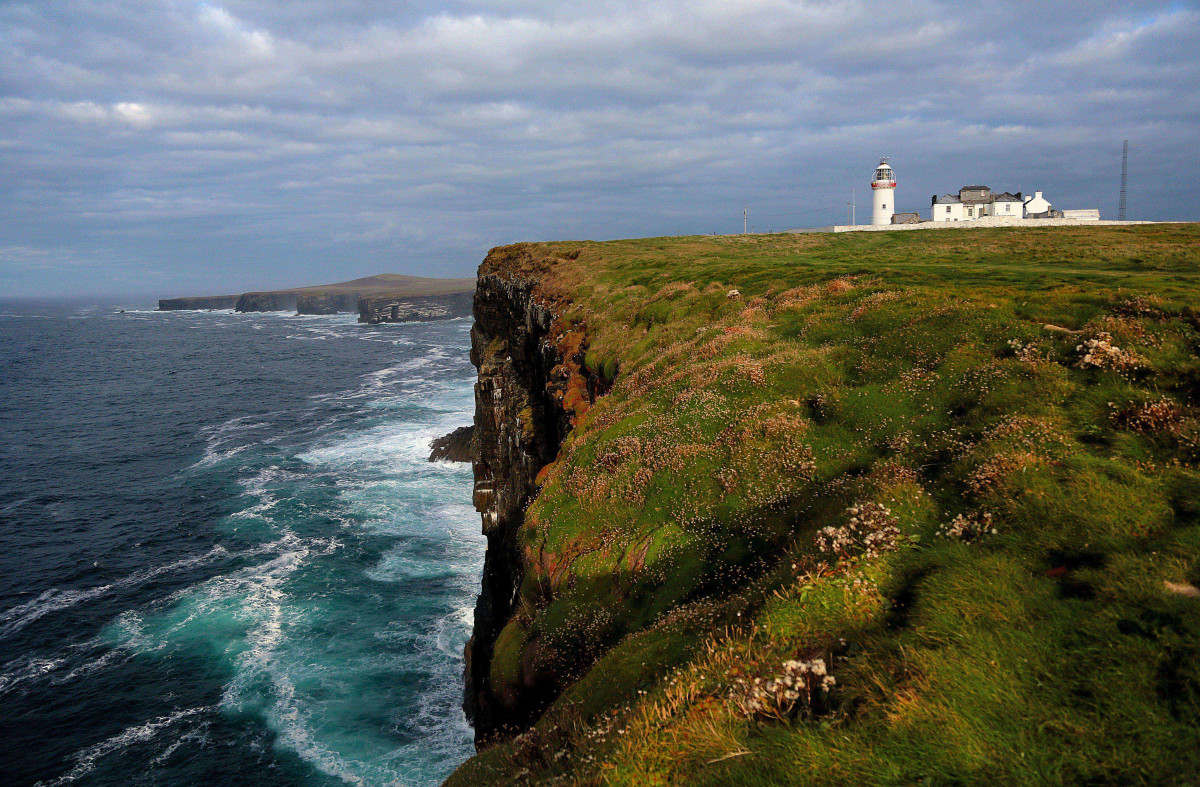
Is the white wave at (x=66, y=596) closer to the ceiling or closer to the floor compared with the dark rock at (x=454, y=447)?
closer to the floor

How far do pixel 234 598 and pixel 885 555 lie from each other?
39559mm

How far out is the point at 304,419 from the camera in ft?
253

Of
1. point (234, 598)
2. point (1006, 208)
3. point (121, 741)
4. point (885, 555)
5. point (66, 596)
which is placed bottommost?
point (121, 741)

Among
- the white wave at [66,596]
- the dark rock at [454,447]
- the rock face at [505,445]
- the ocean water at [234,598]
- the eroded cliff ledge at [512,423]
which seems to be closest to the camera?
the eroded cliff ledge at [512,423]

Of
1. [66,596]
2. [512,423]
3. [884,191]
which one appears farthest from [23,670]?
[884,191]

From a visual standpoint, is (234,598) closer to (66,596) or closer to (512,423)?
(66,596)

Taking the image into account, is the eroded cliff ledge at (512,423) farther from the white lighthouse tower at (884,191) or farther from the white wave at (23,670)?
the white lighthouse tower at (884,191)

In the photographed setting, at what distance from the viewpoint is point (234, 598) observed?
1416 inches

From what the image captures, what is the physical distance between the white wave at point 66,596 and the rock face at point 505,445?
19.5 metres

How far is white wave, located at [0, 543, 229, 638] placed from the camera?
34781mm

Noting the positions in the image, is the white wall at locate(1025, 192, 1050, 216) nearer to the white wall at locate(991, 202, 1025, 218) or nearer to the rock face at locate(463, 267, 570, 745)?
the white wall at locate(991, 202, 1025, 218)

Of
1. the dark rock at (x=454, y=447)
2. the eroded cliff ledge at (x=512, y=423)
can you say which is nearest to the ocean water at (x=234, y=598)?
the dark rock at (x=454, y=447)

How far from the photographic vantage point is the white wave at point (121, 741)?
24531 mm

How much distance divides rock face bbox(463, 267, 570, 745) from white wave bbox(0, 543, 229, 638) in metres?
19.5
